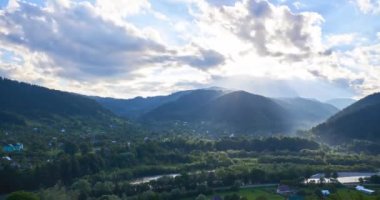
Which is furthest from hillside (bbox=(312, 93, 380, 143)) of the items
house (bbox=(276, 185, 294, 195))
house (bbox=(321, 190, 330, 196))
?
house (bbox=(321, 190, 330, 196))

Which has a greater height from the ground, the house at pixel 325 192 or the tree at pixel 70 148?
the tree at pixel 70 148

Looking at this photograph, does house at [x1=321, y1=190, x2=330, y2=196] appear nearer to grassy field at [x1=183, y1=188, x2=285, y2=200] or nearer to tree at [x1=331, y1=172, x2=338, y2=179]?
grassy field at [x1=183, y1=188, x2=285, y2=200]

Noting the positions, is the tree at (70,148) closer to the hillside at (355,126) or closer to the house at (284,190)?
the house at (284,190)

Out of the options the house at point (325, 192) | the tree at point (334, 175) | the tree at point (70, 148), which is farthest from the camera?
the tree at point (70, 148)

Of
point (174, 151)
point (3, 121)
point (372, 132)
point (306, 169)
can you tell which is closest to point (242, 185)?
point (306, 169)

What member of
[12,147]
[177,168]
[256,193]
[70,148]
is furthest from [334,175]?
[12,147]

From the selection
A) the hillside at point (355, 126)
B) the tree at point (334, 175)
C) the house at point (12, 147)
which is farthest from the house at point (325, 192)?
the hillside at point (355, 126)

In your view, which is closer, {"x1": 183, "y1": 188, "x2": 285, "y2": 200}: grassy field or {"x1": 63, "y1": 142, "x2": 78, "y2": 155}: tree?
{"x1": 183, "y1": 188, "x2": 285, "y2": 200}: grassy field

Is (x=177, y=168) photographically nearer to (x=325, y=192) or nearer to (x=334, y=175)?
(x=334, y=175)
